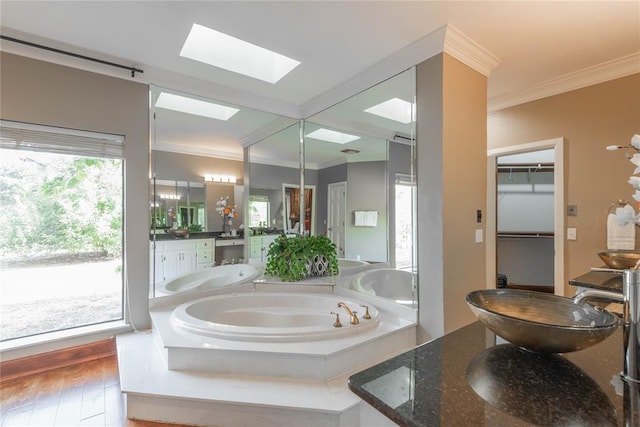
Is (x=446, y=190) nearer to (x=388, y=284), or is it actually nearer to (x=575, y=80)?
(x=388, y=284)

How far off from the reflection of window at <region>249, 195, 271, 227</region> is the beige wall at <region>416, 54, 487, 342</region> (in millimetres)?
1999

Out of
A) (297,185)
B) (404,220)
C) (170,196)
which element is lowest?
(404,220)

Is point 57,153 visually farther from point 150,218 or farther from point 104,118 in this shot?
point 150,218

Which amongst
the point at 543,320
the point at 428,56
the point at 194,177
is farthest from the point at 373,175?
the point at 543,320

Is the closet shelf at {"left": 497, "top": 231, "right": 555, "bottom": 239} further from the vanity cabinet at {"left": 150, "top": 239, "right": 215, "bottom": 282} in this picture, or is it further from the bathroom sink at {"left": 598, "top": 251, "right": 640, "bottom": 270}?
the vanity cabinet at {"left": 150, "top": 239, "right": 215, "bottom": 282}

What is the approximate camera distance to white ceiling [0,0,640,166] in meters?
1.91

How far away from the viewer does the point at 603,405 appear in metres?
0.65

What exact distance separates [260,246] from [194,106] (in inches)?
69.1

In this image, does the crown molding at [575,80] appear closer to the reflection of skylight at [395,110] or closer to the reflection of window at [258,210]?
the reflection of skylight at [395,110]

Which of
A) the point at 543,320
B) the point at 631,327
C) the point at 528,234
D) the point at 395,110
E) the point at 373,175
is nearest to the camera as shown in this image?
the point at 631,327

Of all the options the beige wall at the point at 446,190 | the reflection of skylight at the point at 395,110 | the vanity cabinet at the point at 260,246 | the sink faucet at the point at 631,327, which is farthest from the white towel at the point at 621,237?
the vanity cabinet at the point at 260,246

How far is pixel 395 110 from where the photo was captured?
2836 mm

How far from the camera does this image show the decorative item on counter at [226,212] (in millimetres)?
3437

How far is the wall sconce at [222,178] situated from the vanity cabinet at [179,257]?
2.27 feet
